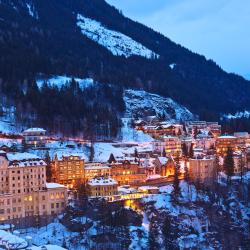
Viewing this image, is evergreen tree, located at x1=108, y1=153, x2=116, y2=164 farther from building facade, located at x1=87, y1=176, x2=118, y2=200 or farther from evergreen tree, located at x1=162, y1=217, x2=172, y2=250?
evergreen tree, located at x1=162, y1=217, x2=172, y2=250

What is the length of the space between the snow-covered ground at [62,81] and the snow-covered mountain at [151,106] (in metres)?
12.6

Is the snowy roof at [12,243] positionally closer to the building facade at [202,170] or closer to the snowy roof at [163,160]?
the building facade at [202,170]

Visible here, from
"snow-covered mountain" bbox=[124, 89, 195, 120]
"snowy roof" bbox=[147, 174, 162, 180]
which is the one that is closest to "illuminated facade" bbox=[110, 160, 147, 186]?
"snowy roof" bbox=[147, 174, 162, 180]

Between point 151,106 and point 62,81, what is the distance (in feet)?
96.6

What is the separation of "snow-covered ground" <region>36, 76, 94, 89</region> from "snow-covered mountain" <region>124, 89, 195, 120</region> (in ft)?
41.4

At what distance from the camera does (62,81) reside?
17012cm

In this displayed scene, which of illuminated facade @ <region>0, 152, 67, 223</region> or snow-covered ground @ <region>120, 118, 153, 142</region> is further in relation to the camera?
snow-covered ground @ <region>120, 118, 153, 142</region>

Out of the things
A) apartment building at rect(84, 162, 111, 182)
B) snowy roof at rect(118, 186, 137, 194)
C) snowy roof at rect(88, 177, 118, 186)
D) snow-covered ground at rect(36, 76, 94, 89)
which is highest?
snow-covered ground at rect(36, 76, 94, 89)

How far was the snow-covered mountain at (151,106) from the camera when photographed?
560 ft

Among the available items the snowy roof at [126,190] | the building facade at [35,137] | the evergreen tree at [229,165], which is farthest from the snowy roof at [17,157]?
the evergreen tree at [229,165]

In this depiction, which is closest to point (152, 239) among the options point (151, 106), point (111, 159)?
point (111, 159)

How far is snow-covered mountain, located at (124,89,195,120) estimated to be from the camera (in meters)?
171

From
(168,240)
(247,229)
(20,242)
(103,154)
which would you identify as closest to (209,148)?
(103,154)

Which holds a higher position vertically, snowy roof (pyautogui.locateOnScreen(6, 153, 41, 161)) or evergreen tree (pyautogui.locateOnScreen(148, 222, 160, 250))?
snowy roof (pyautogui.locateOnScreen(6, 153, 41, 161))
